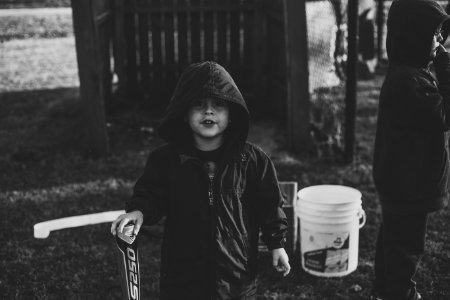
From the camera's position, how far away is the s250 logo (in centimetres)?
254

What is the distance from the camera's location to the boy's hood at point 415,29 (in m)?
3.34

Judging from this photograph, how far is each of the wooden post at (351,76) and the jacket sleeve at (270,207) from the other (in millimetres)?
3112

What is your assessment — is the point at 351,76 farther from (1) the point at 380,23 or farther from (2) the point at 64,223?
(1) the point at 380,23

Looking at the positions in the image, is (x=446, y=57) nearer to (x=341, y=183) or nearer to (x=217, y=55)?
(x=341, y=183)

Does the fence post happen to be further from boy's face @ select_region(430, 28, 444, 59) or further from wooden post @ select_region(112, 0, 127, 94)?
boy's face @ select_region(430, 28, 444, 59)

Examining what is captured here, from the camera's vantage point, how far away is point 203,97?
106 inches

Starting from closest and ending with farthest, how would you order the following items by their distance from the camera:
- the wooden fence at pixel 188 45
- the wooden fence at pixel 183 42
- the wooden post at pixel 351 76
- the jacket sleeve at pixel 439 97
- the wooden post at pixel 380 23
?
the jacket sleeve at pixel 439 97 < the wooden post at pixel 351 76 < the wooden fence at pixel 188 45 < the wooden fence at pixel 183 42 < the wooden post at pixel 380 23

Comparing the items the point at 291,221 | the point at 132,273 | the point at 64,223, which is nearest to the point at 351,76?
the point at 291,221

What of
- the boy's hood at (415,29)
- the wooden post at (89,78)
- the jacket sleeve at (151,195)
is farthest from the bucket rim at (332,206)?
the wooden post at (89,78)

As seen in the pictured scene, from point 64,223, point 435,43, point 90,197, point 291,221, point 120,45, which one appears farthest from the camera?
point 120,45

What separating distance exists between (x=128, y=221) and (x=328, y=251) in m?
1.72

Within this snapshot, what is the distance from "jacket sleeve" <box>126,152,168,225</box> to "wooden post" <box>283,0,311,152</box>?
3.66 m

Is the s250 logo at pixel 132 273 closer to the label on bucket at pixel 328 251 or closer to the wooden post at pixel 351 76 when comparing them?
the label on bucket at pixel 328 251

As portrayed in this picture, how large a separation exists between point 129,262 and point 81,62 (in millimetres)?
4104
